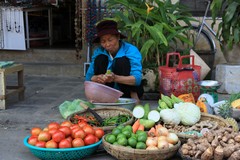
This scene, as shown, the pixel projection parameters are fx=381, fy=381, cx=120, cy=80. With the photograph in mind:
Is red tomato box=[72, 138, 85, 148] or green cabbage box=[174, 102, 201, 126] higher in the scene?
green cabbage box=[174, 102, 201, 126]

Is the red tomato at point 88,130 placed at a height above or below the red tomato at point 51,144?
above

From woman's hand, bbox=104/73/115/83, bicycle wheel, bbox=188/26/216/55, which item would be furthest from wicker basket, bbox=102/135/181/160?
bicycle wheel, bbox=188/26/216/55

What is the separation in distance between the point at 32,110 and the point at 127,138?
1983 mm

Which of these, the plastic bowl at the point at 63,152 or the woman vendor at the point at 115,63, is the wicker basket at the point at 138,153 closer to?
the plastic bowl at the point at 63,152

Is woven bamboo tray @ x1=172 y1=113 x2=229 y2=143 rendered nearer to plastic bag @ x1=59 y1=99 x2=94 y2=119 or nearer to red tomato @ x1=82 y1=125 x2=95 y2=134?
red tomato @ x1=82 y1=125 x2=95 y2=134

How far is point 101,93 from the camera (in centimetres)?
414

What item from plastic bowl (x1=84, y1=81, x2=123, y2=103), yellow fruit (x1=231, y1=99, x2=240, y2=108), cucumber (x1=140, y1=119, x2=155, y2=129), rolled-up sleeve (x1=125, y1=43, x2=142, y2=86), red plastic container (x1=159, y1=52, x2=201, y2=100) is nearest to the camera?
cucumber (x1=140, y1=119, x2=155, y2=129)

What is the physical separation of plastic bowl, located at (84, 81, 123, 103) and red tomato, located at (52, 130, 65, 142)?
1036mm

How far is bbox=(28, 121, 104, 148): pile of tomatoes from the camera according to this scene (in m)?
3.12

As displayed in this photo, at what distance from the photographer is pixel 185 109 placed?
12.2 feet

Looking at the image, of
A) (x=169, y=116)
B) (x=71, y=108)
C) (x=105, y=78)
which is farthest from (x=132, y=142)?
(x=71, y=108)

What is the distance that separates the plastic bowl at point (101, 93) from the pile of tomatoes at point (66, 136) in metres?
0.80

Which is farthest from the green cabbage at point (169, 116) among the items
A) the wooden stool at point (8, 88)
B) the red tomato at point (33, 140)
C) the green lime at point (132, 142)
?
the wooden stool at point (8, 88)

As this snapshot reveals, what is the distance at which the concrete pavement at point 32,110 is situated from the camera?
3.47 m
